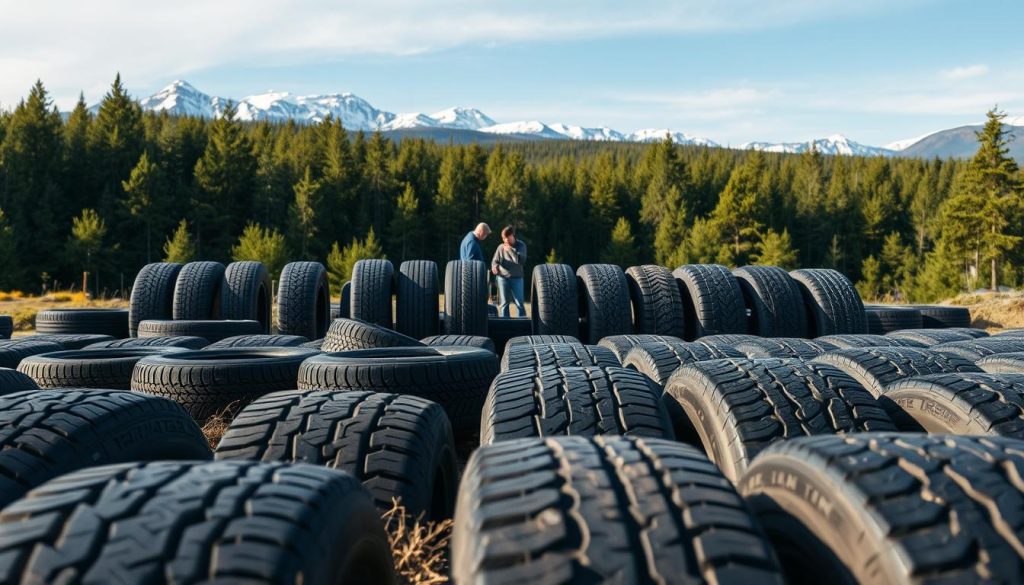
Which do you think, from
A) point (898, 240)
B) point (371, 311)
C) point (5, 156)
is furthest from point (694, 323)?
point (898, 240)

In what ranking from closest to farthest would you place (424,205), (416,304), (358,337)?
(358,337) → (416,304) → (424,205)

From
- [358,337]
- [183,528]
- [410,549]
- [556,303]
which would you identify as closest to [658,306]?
[556,303]

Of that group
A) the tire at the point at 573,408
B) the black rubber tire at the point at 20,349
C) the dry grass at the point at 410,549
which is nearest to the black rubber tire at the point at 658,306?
the tire at the point at 573,408

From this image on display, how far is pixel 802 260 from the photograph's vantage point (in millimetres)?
101625

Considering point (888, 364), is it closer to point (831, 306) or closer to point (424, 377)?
point (424, 377)

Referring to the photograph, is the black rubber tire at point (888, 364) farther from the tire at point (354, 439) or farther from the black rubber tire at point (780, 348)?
the tire at point (354, 439)

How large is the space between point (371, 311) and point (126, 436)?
6.41 meters

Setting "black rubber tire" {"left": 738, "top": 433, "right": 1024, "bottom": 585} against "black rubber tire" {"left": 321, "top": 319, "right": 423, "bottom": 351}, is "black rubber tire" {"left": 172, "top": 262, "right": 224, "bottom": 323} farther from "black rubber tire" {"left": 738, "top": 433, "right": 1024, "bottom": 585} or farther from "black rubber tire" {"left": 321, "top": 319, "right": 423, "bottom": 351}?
"black rubber tire" {"left": 738, "top": 433, "right": 1024, "bottom": 585}

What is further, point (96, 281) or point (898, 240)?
point (898, 240)

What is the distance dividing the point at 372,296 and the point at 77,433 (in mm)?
6599

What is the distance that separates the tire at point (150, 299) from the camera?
9.74 meters

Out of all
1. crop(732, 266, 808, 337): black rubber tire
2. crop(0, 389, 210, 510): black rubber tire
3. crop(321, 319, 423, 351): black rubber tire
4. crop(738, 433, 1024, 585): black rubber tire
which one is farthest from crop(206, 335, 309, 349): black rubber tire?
crop(738, 433, 1024, 585): black rubber tire

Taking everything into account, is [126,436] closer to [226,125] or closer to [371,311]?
[371,311]

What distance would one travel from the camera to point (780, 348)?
18.2 ft
